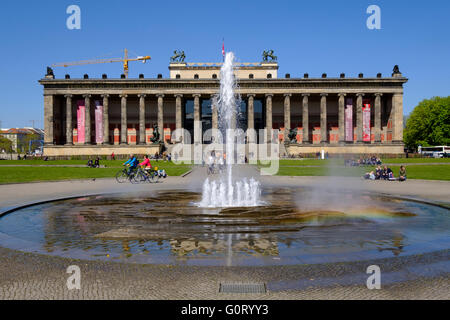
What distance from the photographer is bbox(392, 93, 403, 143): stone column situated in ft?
270

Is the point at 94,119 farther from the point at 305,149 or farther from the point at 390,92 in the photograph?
the point at 390,92

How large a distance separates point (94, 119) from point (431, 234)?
88.8m

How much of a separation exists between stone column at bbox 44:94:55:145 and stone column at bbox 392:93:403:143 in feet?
247

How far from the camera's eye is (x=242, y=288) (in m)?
5.28

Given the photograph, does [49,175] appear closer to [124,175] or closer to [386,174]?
[124,175]

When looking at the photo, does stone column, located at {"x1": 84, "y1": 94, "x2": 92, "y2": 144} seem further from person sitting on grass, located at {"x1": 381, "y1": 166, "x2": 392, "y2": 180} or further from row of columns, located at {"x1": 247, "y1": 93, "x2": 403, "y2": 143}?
person sitting on grass, located at {"x1": 381, "y1": 166, "x2": 392, "y2": 180}

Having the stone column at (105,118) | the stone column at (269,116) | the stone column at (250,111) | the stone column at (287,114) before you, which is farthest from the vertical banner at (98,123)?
the stone column at (287,114)

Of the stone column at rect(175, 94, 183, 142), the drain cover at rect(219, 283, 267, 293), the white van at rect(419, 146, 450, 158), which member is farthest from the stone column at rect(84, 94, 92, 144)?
the drain cover at rect(219, 283, 267, 293)

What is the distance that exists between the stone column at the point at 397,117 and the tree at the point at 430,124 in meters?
11.8

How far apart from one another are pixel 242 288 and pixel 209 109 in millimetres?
84641

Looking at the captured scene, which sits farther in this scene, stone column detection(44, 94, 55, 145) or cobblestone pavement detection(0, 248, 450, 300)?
stone column detection(44, 94, 55, 145)

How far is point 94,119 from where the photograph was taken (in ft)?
293

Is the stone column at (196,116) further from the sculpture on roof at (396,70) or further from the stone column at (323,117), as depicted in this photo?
the sculpture on roof at (396,70)

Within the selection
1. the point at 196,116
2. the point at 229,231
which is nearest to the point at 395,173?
the point at 229,231
